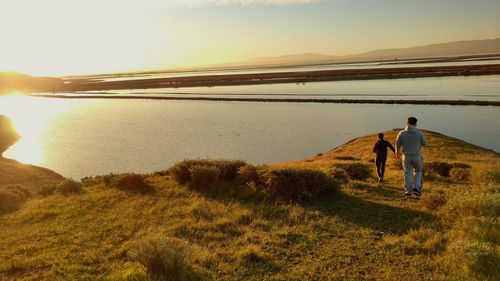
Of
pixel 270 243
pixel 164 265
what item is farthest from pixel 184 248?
pixel 270 243

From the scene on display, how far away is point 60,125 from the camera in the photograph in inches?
2328

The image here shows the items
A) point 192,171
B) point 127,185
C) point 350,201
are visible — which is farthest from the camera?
point 127,185

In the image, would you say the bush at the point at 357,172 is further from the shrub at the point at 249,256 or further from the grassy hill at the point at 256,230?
the shrub at the point at 249,256

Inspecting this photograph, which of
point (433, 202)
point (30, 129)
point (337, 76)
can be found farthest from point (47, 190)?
point (337, 76)

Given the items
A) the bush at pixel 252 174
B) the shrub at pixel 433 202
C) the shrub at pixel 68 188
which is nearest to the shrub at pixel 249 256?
the shrub at pixel 433 202

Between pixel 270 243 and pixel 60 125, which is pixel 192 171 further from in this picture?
pixel 60 125

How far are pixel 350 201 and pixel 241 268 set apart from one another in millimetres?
6701

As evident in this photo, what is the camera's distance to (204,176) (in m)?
18.5

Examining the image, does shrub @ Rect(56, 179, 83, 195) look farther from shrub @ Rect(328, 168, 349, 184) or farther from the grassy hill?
shrub @ Rect(328, 168, 349, 184)

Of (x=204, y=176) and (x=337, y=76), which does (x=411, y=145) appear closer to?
(x=204, y=176)

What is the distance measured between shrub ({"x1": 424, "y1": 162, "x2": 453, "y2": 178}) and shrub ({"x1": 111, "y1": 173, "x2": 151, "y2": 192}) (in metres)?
14.0

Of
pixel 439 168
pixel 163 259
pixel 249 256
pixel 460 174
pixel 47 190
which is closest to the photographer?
pixel 163 259

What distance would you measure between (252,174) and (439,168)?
10.0m

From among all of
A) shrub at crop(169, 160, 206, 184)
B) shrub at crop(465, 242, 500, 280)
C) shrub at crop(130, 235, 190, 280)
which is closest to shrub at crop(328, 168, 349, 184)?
shrub at crop(169, 160, 206, 184)
